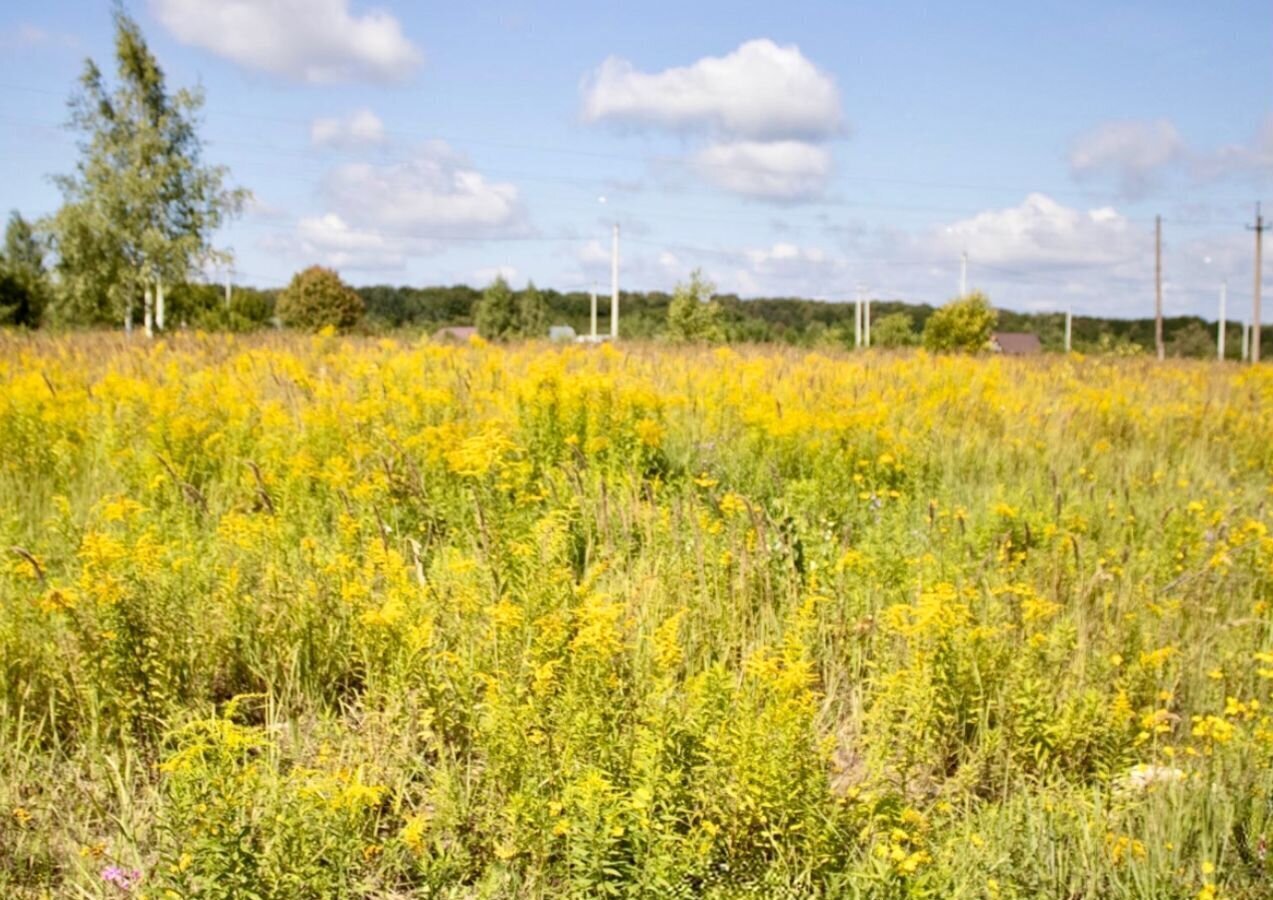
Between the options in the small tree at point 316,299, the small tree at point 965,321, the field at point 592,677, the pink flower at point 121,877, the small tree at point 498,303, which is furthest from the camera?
the small tree at point 498,303

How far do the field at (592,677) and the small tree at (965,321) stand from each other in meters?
38.3

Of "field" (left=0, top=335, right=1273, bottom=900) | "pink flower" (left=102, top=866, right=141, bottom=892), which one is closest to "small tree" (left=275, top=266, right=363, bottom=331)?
Result: "field" (left=0, top=335, right=1273, bottom=900)

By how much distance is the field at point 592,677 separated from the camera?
7.24ft

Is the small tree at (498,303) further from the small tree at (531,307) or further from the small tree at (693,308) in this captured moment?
the small tree at (693,308)

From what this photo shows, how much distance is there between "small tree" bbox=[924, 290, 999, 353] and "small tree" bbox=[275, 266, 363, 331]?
29.6 m

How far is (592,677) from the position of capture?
2.43 m

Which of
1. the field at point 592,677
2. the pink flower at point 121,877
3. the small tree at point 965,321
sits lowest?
the pink flower at point 121,877

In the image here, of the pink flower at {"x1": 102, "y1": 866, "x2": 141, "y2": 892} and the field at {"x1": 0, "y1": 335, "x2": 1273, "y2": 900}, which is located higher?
the field at {"x1": 0, "y1": 335, "x2": 1273, "y2": 900}

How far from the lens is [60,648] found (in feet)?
9.29

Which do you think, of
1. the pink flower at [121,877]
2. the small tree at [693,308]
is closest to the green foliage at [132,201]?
the small tree at [693,308]

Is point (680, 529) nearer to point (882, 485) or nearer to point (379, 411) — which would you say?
point (882, 485)

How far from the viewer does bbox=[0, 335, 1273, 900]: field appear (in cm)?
221

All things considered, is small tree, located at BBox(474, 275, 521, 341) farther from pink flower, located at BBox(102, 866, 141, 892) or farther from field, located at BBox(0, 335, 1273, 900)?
pink flower, located at BBox(102, 866, 141, 892)

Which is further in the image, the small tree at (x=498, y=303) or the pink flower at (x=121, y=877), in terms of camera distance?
the small tree at (x=498, y=303)
